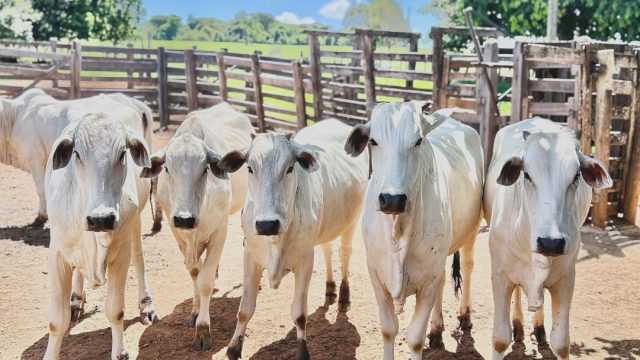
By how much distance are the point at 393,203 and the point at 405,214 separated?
428 mm

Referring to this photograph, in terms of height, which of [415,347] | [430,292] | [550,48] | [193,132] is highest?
[550,48]

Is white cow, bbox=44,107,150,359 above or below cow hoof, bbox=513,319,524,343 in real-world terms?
above

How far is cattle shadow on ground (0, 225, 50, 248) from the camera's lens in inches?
345

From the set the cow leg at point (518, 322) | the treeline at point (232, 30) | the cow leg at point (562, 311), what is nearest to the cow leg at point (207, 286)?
the cow leg at point (518, 322)

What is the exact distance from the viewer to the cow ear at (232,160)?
5352mm

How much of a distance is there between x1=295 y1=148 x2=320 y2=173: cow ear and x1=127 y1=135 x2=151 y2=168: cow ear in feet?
3.64

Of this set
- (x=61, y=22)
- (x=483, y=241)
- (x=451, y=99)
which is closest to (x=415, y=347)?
(x=483, y=241)

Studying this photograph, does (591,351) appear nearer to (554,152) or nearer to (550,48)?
(554,152)

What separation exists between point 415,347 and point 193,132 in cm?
274

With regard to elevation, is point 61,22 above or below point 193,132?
above

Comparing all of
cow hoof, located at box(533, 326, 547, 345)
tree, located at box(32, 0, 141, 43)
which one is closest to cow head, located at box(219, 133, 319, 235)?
cow hoof, located at box(533, 326, 547, 345)

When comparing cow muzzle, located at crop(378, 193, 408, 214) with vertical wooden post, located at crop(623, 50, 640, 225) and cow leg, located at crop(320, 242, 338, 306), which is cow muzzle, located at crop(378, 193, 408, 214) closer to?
cow leg, located at crop(320, 242, 338, 306)

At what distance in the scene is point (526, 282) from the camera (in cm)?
471

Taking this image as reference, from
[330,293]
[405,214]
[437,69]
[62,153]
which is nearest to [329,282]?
[330,293]
